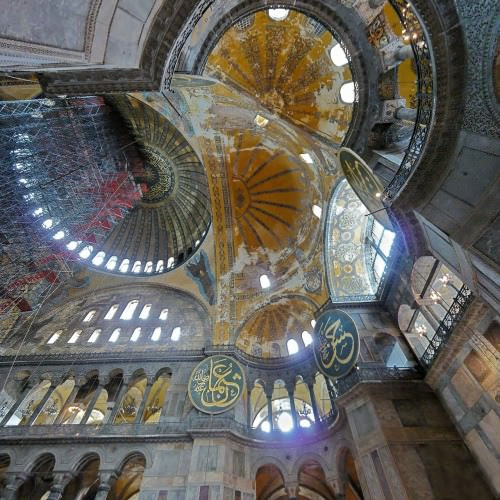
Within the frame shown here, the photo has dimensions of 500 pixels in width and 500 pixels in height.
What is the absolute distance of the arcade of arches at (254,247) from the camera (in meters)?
4.28

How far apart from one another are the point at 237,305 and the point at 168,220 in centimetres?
806

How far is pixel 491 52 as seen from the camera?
397 cm

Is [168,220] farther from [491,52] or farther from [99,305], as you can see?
[491,52]

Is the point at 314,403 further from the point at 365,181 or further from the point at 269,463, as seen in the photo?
the point at 365,181

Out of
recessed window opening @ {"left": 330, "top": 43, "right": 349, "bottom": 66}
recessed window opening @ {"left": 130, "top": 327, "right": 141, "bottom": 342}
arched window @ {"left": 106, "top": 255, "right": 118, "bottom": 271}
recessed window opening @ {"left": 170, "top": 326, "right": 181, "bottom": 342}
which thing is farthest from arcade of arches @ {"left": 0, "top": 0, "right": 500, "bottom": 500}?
recessed window opening @ {"left": 170, "top": 326, "right": 181, "bottom": 342}

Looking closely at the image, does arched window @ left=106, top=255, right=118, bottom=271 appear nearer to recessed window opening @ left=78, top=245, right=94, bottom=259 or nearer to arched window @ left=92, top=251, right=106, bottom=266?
arched window @ left=92, top=251, right=106, bottom=266

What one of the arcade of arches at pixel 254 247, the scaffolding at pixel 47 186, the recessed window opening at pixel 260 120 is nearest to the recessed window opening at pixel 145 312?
the arcade of arches at pixel 254 247

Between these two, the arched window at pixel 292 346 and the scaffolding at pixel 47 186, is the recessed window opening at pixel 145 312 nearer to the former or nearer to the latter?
the scaffolding at pixel 47 186

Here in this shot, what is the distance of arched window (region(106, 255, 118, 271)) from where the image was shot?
1611 cm

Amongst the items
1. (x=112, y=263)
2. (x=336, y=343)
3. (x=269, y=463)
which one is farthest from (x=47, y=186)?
(x=269, y=463)

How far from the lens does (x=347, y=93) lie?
24.9ft

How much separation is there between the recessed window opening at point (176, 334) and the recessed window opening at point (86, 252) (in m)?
7.57

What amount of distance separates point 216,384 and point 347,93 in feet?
35.5

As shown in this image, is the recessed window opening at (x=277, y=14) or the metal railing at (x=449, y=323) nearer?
the metal railing at (x=449, y=323)
